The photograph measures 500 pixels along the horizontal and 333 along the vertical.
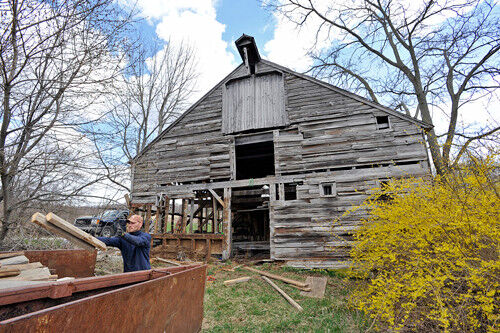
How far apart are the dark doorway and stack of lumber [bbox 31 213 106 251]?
28.5 ft

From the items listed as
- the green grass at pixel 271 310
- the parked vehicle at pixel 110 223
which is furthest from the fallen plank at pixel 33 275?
the parked vehicle at pixel 110 223

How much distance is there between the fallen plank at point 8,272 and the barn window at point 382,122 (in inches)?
400

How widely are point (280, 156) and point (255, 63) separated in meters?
4.69

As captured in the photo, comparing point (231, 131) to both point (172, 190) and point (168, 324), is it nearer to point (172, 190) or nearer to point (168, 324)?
point (172, 190)

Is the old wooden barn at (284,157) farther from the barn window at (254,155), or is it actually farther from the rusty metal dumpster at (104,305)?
the rusty metal dumpster at (104,305)

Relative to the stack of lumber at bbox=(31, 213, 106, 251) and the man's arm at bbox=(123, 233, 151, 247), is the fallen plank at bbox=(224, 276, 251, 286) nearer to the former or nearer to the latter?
the man's arm at bbox=(123, 233, 151, 247)

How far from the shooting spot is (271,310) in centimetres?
548

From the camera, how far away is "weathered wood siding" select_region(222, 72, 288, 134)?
10.7 m

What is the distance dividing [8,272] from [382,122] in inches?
424

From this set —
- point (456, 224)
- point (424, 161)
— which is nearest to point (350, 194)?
point (424, 161)

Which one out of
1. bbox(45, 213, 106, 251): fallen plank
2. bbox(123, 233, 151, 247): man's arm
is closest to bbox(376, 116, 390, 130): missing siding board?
bbox(123, 233, 151, 247): man's arm

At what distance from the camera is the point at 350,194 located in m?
9.03

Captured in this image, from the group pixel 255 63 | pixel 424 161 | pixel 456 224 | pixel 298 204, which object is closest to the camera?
pixel 456 224

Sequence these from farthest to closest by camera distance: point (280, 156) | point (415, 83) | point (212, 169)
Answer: point (415, 83), point (212, 169), point (280, 156)
